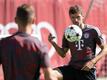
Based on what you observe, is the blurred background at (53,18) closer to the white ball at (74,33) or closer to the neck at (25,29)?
the white ball at (74,33)

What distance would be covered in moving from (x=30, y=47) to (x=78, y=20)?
113 inches

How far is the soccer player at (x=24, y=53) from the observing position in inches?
204

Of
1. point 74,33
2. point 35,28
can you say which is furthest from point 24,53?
point 35,28

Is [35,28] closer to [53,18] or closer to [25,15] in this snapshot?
[53,18]

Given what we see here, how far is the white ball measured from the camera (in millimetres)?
8047

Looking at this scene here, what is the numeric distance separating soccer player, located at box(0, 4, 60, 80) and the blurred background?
22.6ft

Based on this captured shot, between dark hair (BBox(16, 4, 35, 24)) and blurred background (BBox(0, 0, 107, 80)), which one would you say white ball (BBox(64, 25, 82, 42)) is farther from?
blurred background (BBox(0, 0, 107, 80))

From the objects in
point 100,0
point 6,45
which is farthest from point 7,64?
point 100,0

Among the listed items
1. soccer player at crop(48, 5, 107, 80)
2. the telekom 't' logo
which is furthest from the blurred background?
soccer player at crop(48, 5, 107, 80)

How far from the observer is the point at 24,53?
207 inches

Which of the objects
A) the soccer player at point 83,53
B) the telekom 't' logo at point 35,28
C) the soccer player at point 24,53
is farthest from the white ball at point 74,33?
the telekom 't' logo at point 35,28

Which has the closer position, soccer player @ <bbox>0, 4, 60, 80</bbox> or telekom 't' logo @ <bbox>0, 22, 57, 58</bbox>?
soccer player @ <bbox>0, 4, 60, 80</bbox>

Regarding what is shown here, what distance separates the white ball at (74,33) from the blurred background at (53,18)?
4209 millimetres

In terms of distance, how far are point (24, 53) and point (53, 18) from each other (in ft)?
26.4
